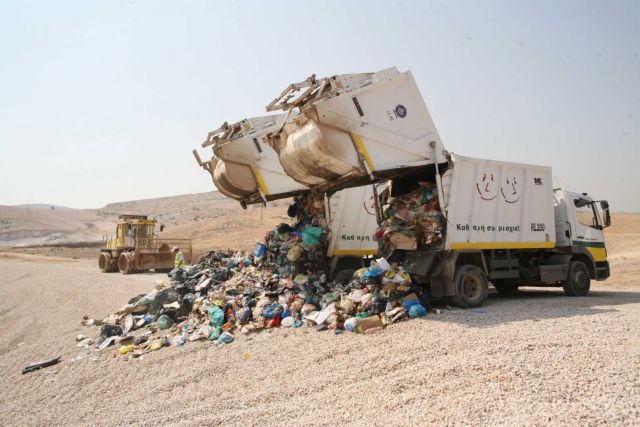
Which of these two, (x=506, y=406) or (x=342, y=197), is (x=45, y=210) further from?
(x=506, y=406)

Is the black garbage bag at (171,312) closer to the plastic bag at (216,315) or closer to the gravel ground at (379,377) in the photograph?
the plastic bag at (216,315)

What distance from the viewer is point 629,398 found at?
3021 millimetres

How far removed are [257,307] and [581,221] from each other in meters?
6.60

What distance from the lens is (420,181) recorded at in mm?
7359

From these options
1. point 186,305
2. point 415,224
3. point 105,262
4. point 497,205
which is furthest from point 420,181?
point 105,262

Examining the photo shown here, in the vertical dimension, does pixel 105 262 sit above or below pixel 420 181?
below

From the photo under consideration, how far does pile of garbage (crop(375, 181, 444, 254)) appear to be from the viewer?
22.0ft

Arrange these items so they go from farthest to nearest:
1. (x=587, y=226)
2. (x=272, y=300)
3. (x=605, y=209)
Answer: (x=605, y=209) → (x=587, y=226) → (x=272, y=300)

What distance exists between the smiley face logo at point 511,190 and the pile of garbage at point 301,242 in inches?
122

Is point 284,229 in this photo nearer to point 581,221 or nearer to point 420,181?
point 420,181

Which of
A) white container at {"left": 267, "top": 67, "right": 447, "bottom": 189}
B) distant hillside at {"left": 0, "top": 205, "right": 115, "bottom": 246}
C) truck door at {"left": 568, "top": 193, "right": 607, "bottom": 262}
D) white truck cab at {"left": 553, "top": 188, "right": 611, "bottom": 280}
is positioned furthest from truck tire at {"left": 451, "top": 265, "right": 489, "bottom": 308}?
distant hillside at {"left": 0, "top": 205, "right": 115, "bottom": 246}

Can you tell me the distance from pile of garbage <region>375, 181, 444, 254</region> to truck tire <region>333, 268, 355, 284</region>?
1.49 meters

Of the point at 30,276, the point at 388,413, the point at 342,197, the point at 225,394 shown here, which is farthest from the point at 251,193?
the point at 30,276

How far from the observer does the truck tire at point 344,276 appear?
830cm
